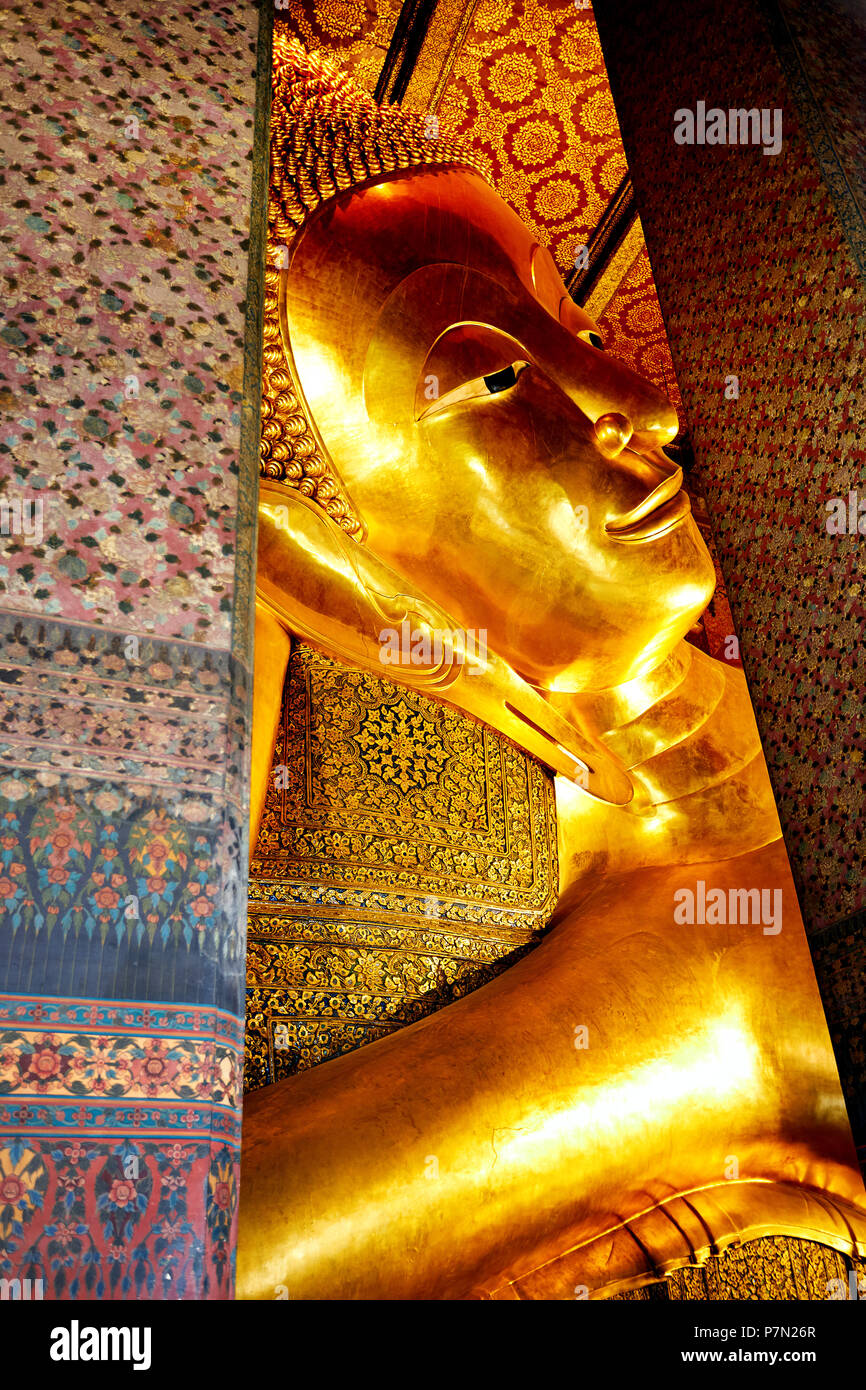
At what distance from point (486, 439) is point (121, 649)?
167 cm

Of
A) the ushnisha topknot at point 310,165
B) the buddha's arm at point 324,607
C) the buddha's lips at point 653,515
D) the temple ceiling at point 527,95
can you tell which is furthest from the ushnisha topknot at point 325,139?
the buddha's lips at point 653,515

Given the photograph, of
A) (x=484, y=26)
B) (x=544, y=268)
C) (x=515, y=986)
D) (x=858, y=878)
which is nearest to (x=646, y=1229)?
(x=515, y=986)

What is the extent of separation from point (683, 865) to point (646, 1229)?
91 cm

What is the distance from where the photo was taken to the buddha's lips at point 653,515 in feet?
9.87

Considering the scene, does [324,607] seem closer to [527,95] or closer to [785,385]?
[785,385]

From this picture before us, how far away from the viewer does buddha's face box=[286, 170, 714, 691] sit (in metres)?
2.87

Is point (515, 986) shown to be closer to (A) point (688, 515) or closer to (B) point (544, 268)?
(A) point (688, 515)

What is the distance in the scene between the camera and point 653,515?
3051 mm

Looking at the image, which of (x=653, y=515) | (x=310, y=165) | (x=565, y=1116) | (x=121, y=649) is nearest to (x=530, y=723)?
(x=653, y=515)

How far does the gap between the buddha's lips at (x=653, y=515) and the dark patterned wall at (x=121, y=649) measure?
1436 millimetres

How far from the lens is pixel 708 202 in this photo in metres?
2.34

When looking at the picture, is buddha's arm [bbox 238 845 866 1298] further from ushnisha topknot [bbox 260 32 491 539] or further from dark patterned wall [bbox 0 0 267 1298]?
ushnisha topknot [bbox 260 32 491 539]

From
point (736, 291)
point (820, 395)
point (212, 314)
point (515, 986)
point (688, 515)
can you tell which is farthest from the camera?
Answer: point (688, 515)

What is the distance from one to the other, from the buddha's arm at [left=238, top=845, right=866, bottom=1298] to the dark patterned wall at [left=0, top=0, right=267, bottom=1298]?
38.0 inches
